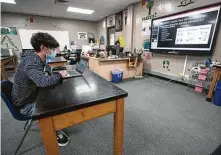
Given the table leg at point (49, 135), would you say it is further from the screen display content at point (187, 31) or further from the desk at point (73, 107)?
the screen display content at point (187, 31)

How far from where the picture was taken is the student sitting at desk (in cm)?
98

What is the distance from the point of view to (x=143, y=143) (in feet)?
4.55

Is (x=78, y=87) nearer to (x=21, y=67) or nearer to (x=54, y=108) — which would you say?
(x=54, y=108)

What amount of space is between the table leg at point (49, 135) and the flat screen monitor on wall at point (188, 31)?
10.9ft

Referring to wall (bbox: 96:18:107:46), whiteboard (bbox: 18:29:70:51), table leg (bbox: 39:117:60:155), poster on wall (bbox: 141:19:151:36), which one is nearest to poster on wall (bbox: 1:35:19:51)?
whiteboard (bbox: 18:29:70:51)

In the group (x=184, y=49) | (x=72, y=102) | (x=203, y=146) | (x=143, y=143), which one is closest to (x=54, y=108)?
(x=72, y=102)

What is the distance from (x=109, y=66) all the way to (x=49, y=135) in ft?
9.37

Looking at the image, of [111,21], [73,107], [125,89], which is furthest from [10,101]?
[111,21]

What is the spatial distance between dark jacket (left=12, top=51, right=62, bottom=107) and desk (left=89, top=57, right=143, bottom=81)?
221 centimetres

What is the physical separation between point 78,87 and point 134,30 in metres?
4.33

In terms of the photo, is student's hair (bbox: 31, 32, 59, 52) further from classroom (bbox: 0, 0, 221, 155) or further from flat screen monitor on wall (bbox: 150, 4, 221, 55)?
flat screen monitor on wall (bbox: 150, 4, 221, 55)

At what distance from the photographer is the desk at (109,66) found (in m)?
3.33

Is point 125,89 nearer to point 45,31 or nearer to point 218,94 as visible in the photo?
point 218,94

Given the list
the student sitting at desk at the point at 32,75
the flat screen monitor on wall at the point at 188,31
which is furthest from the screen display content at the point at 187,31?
the student sitting at desk at the point at 32,75
